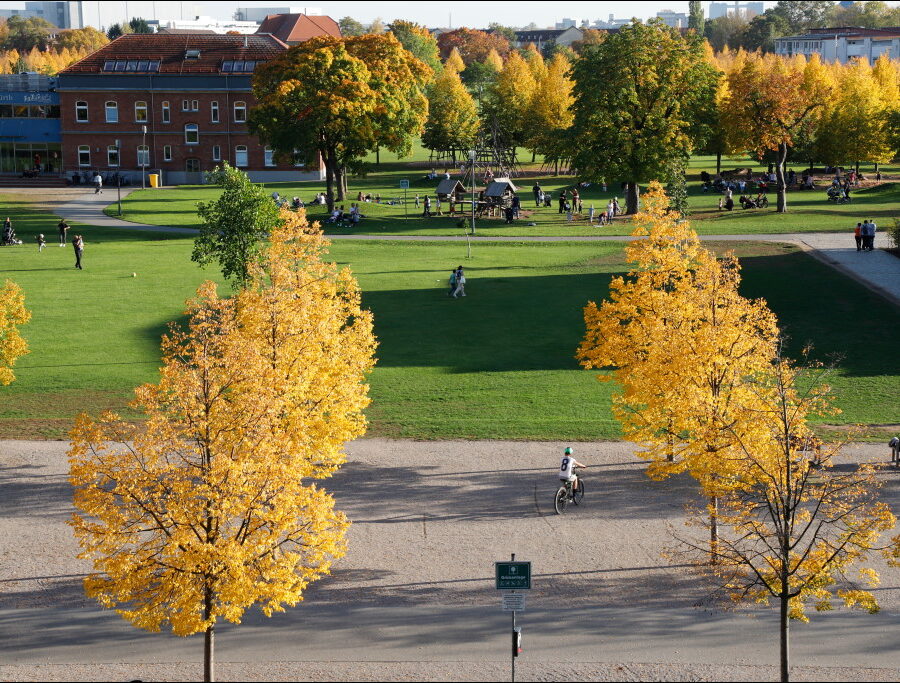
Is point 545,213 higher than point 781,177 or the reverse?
the reverse

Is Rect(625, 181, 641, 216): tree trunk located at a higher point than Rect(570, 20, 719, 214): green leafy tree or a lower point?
lower

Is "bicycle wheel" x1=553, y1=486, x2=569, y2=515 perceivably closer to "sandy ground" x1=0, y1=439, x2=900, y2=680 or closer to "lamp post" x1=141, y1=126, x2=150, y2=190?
"sandy ground" x1=0, y1=439, x2=900, y2=680

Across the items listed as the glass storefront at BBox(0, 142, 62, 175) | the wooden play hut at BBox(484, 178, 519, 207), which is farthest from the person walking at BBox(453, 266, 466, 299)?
the glass storefront at BBox(0, 142, 62, 175)

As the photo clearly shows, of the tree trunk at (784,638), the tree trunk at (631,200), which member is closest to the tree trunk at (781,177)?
the tree trunk at (631,200)

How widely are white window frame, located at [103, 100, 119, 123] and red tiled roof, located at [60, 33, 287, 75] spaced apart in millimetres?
2746

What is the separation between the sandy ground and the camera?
53.7 feet

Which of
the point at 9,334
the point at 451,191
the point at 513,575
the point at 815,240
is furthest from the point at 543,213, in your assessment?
the point at 513,575

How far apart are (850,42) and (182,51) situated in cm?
11914

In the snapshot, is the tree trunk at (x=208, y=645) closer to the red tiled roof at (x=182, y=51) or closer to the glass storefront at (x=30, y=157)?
the red tiled roof at (x=182, y=51)

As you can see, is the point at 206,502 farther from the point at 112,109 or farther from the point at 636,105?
the point at 112,109

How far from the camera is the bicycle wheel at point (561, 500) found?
74.4 feet

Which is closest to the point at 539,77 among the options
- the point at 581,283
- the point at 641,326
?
the point at 581,283

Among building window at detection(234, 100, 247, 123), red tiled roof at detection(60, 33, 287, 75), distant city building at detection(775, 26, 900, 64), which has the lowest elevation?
building window at detection(234, 100, 247, 123)

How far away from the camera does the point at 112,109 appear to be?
288 feet
